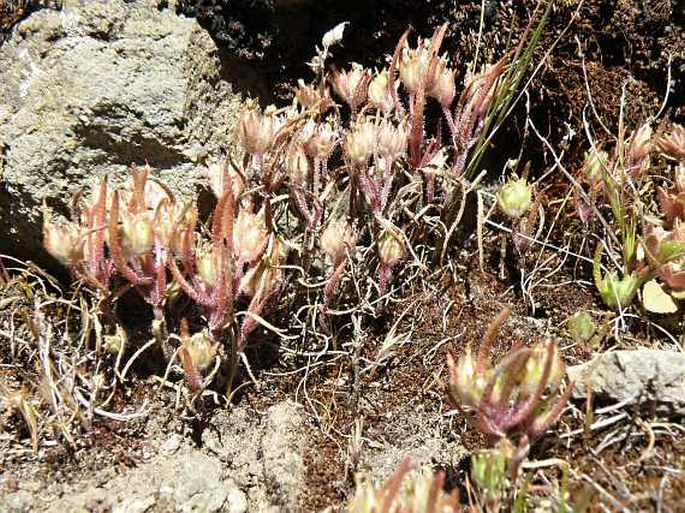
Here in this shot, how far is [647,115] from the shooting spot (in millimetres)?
2352

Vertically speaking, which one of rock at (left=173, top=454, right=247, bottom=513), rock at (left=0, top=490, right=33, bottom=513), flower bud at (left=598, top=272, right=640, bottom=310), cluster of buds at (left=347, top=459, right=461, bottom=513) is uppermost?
flower bud at (left=598, top=272, right=640, bottom=310)

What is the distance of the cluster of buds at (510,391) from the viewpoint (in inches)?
62.9

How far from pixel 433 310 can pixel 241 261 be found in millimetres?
602

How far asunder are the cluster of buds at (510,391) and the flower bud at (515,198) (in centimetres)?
59

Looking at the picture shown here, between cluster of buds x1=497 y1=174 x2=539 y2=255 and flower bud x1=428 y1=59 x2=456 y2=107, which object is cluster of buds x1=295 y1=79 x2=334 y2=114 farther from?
cluster of buds x1=497 y1=174 x2=539 y2=255

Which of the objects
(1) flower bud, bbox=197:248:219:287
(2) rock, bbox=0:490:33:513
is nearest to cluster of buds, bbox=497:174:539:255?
(1) flower bud, bbox=197:248:219:287

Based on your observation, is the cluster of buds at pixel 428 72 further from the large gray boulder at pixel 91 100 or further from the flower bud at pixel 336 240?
the large gray boulder at pixel 91 100

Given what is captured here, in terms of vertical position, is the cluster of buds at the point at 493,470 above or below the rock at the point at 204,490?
above

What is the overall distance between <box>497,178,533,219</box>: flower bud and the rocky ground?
0.15 meters

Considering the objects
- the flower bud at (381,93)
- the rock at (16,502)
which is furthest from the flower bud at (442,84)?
the rock at (16,502)

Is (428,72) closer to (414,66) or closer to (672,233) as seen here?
(414,66)

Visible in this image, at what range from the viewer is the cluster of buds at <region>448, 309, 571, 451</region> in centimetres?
160

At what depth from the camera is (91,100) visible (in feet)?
6.96

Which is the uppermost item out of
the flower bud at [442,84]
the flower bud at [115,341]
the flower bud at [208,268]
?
the flower bud at [442,84]
